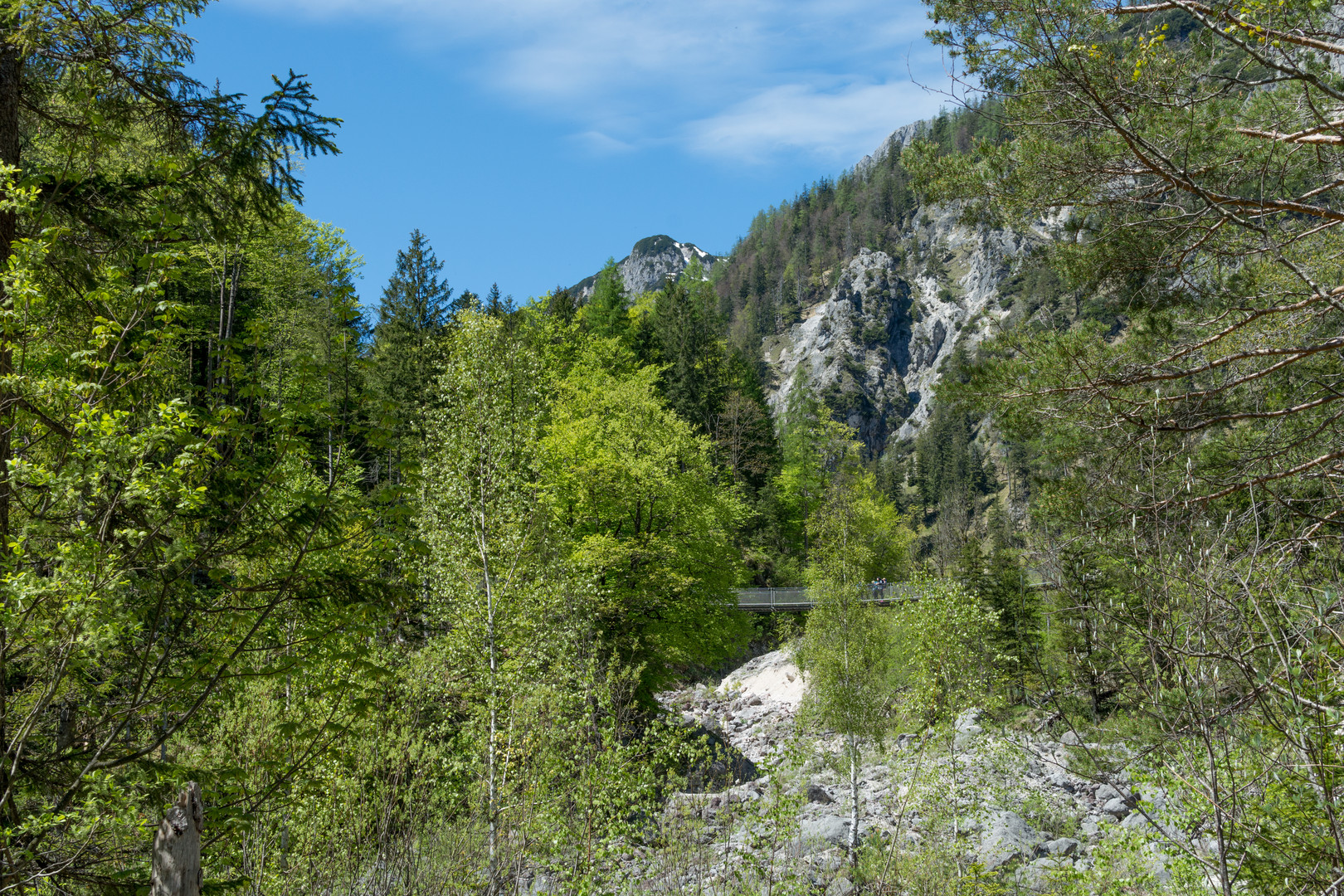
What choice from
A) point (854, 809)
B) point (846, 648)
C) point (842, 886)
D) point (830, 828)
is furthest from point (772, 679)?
point (842, 886)

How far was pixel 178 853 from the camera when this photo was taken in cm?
262

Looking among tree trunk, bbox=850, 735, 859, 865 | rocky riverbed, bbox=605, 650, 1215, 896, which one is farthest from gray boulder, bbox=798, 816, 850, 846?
tree trunk, bbox=850, 735, 859, 865

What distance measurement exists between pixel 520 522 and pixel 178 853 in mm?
9456

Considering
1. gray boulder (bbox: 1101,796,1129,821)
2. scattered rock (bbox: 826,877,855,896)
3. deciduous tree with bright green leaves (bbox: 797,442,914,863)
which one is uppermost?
deciduous tree with bright green leaves (bbox: 797,442,914,863)

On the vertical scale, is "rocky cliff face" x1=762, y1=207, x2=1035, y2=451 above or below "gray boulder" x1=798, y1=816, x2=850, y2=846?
above

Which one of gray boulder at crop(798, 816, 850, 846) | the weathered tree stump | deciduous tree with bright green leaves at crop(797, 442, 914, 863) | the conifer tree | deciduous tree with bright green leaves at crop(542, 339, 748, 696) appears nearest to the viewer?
the weathered tree stump

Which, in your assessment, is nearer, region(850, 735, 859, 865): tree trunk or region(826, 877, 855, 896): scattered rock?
region(826, 877, 855, 896): scattered rock

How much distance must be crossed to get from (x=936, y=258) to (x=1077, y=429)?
132423 mm

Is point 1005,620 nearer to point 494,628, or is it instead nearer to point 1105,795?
point 1105,795

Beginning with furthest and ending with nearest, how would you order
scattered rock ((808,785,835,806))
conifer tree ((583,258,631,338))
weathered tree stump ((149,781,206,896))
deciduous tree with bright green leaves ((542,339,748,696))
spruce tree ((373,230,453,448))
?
conifer tree ((583,258,631,338)) → spruce tree ((373,230,453,448)) → deciduous tree with bright green leaves ((542,339,748,696)) → scattered rock ((808,785,835,806)) → weathered tree stump ((149,781,206,896))

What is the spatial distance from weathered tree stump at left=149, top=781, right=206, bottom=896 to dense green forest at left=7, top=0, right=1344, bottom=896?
25.0 inches

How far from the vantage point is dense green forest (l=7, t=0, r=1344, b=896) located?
356 cm

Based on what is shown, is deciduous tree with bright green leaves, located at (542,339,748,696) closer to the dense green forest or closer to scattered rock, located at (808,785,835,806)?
the dense green forest

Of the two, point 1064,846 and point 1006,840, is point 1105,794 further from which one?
point 1006,840
